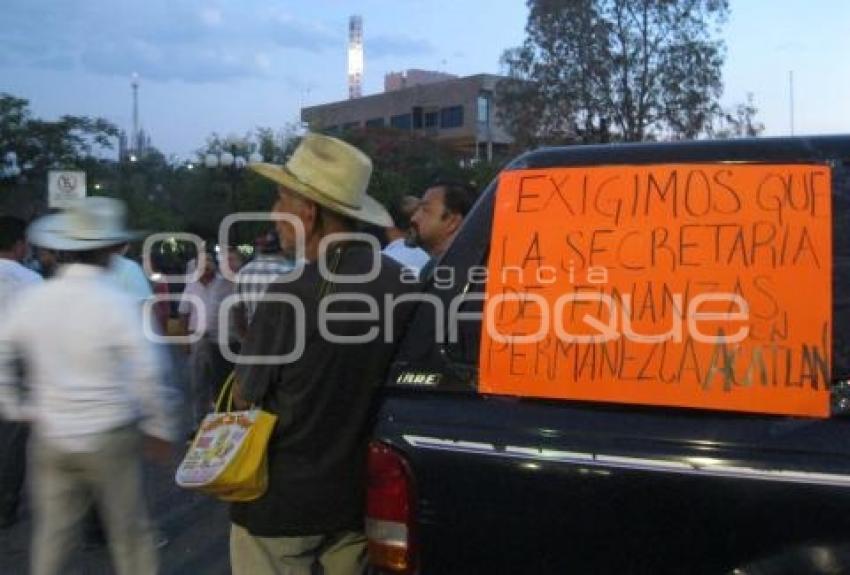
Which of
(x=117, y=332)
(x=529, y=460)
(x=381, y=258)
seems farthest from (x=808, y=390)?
(x=117, y=332)

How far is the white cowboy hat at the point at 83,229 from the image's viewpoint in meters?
3.52

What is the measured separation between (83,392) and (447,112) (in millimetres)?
67713

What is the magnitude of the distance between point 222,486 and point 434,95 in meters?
70.4

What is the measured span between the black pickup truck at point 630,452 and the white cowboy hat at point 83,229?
1.55 metres

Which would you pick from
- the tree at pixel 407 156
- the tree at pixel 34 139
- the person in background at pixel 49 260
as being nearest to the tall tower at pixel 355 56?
the tree at pixel 407 156

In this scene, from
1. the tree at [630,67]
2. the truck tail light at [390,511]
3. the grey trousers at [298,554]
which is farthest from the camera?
the tree at [630,67]

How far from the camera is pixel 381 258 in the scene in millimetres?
2863

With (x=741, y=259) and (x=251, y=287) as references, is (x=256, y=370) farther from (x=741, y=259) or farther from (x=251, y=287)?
(x=251, y=287)

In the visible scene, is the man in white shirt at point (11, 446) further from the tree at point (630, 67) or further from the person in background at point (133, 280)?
the tree at point (630, 67)

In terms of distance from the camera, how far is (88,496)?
3.62 meters

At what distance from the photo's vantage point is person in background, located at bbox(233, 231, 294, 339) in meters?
5.71

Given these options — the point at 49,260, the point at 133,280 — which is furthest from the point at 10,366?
the point at 49,260

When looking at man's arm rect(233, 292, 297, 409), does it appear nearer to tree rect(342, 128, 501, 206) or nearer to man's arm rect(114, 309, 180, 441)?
man's arm rect(114, 309, 180, 441)

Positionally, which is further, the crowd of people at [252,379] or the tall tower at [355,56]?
the tall tower at [355,56]
